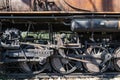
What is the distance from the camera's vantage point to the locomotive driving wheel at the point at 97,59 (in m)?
9.65

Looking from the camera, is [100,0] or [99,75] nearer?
[100,0]

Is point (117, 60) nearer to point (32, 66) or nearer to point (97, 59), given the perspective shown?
point (97, 59)

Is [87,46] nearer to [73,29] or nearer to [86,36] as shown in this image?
[86,36]

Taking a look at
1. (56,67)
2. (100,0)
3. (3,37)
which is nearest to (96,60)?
(56,67)

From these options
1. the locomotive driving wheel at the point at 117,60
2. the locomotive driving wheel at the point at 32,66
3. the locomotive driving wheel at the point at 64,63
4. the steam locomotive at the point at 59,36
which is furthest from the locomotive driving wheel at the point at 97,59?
the locomotive driving wheel at the point at 32,66

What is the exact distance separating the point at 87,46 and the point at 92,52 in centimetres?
24

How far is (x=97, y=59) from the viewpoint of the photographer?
9.72 m

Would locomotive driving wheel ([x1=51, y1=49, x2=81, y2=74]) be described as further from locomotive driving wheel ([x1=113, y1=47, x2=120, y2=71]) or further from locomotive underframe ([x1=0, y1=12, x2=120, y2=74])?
locomotive driving wheel ([x1=113, y1=47, x2=120, y2=71])

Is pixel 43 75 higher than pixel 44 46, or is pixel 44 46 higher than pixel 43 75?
pixel 44 46

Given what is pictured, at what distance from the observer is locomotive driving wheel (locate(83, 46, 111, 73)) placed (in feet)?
31.7

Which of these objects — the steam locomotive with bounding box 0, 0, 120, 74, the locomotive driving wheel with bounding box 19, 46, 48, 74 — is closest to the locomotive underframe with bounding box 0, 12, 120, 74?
the steam locomotive with bounding box 0, 0, 120, 74

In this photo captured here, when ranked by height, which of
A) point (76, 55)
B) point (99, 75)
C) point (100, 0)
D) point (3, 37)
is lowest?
point (99, 75)

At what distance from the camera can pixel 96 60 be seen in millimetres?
9719

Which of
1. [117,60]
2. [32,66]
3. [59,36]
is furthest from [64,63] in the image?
[117,60]
